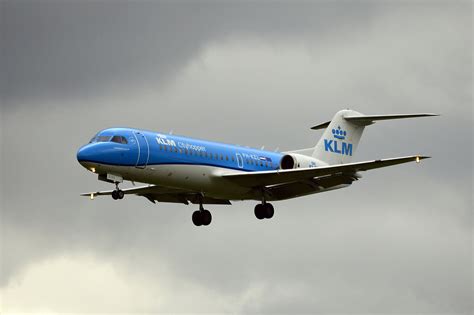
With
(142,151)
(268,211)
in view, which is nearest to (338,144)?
(268,211)

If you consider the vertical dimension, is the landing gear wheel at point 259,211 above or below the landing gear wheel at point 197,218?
above

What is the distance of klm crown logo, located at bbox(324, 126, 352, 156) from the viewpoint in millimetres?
58281

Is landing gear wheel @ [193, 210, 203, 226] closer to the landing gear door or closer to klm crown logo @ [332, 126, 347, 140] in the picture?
the landing gear door

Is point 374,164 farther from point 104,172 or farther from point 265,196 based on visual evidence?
point 104,172

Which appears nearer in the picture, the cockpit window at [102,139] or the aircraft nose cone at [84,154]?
the aircraft nose cone at [84,154]

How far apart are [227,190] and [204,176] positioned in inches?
68.5

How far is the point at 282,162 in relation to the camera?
5491cm

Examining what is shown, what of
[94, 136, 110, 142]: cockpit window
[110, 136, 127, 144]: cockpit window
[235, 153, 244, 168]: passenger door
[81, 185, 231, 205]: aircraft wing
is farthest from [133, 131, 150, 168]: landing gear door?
[235, 153, 244, 168]: passenger door

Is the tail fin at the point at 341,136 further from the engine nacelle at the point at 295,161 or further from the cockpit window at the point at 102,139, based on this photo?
the cockpit window at the point at 102,139

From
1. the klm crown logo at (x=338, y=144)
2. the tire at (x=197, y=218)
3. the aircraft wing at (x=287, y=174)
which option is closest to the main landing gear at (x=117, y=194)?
the aircraft wing at (x=287, y=174)

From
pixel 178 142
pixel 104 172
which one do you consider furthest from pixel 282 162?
pixel 104 172

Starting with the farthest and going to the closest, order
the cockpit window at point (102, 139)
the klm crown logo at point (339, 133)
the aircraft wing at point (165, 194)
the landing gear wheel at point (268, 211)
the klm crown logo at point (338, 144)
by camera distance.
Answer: the klm crown logo at point (339, 133) < the klm crown logo at point (338, 144) < the aircraft wing at point (165, 194) < the landing gear wheel at point (268, 211) < the cockpit window at point (102, 139)

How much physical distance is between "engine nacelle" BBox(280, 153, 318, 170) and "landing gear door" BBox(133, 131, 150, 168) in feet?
27.1

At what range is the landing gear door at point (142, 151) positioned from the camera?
159ft
